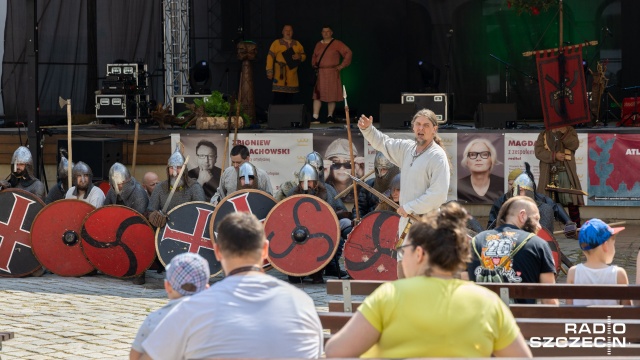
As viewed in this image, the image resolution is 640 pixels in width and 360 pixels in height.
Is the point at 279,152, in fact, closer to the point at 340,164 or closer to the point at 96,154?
the point at 340,164

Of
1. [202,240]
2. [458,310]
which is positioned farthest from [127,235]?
[458,310]

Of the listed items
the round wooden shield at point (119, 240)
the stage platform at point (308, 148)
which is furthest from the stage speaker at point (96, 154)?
the round wooden shield at point (119, 240)

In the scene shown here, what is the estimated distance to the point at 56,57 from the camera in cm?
1706

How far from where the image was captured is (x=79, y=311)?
965cm

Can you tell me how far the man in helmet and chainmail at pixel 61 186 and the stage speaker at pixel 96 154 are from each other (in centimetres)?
146

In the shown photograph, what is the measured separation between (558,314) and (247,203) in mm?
5428

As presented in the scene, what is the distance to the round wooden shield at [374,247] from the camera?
1052 centimetres

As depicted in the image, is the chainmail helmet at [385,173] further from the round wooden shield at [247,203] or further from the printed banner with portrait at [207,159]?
the printed banner with portrait at [207,159]

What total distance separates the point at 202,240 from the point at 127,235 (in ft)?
2.42

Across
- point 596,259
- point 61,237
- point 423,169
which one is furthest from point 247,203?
point 596,259

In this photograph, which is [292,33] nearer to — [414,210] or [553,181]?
[553,181]

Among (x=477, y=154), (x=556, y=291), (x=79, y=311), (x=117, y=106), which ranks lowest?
(x=79, y=311)

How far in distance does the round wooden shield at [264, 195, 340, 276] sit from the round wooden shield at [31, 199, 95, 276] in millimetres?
1862

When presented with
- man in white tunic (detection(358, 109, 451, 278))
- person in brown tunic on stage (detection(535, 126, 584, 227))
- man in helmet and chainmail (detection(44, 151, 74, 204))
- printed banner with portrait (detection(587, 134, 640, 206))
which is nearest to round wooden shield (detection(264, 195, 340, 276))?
man in helmet and chainmail (detection(44, 151, 74, 204))
